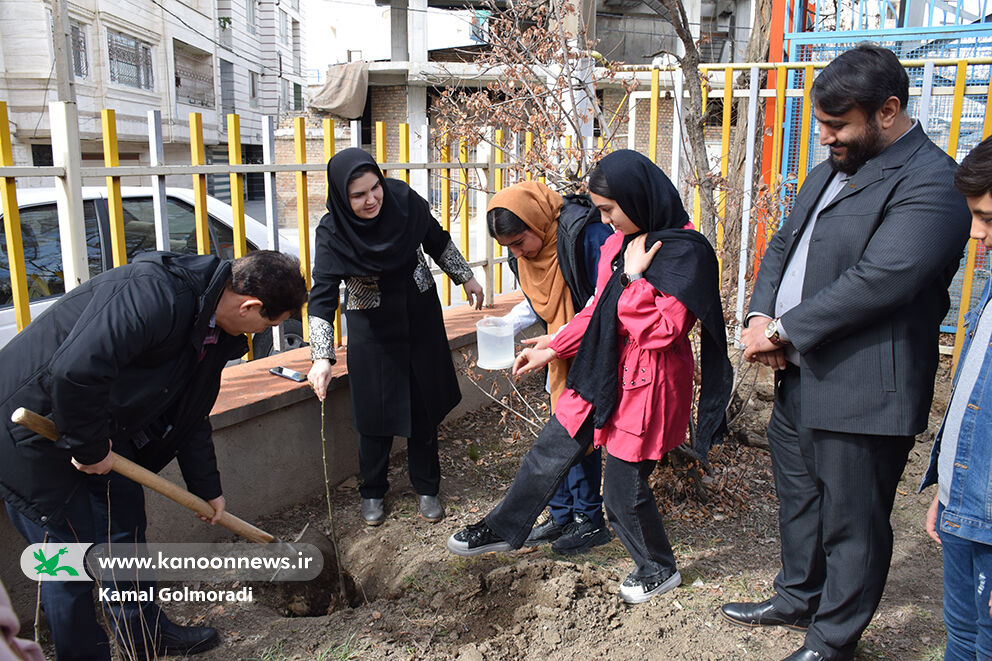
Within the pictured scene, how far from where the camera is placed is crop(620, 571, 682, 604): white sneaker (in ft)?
8.84

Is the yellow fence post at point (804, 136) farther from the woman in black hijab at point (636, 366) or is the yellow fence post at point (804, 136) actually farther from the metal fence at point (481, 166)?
the woman in black hijab at point (636, 366)

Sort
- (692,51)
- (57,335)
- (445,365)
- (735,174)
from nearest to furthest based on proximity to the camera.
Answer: (57,335), (445,365), (692,51), (735,174)

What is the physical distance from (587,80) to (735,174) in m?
2.08

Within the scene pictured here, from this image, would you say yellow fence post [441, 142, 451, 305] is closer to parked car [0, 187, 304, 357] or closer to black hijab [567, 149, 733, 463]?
parked car [0, 187, 304, 357]

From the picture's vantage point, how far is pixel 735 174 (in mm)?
5855

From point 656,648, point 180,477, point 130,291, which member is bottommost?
point 656,648

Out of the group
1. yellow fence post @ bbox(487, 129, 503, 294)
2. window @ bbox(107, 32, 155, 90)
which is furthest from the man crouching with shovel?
window @ bbox(107, 32, 155, 90)

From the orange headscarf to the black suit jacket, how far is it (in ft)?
3.40

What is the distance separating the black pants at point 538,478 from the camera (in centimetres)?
272

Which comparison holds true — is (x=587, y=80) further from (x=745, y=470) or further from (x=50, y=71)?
(x=50, y=71)

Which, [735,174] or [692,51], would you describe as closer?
[692,51]

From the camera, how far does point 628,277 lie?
7.98 ft

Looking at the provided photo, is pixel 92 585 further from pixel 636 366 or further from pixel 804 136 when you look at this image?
pixel 804 136

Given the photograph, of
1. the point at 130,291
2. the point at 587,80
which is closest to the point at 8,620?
the point at 130,291
